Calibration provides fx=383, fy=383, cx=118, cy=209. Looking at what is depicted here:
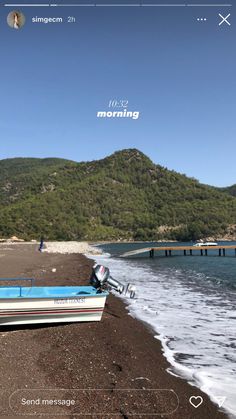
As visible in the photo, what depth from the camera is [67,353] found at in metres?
9.74

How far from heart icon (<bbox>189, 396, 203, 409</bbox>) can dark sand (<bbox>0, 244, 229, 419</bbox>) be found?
0.27ft

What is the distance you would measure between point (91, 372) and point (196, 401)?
7.73 ft

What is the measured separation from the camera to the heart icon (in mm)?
7212

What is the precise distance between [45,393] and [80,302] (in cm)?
506

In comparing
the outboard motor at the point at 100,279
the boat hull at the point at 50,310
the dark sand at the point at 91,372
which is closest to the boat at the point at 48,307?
the boat hull at the point at 50,310

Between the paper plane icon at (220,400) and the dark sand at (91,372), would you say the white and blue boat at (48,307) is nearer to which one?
the dark sand at (91,372)

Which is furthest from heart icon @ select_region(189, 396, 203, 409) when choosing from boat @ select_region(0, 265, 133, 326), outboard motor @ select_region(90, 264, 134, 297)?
outboard motor @ select_region(90, 264, 134, 297)

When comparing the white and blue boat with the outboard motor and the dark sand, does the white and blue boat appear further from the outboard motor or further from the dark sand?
the outboard motor

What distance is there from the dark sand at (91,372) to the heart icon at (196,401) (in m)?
0.08

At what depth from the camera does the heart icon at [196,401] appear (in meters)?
7.21

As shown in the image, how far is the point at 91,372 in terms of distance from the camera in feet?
27.8

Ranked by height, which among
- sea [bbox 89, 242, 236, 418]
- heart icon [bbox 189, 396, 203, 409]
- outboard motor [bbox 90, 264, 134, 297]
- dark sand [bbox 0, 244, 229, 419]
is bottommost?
sea [bbox 89, 242, 236, 418]

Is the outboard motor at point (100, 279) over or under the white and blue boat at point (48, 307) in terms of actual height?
over

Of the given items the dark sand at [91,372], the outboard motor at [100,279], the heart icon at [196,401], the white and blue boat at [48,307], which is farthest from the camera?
the outboard motor at [100,279]
